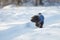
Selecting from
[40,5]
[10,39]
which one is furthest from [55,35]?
[40,5]

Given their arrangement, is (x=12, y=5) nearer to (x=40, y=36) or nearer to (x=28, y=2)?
(x=28, y=2)

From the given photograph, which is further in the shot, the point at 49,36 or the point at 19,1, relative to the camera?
the point at 19,1

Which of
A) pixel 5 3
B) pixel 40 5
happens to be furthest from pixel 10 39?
pixel 5 3

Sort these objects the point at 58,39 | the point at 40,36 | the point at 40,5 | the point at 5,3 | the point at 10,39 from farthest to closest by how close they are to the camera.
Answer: the point at 5,3 < the point at 40,5 < the point at 10,39 < the point at 40,36 < the point at 58,39

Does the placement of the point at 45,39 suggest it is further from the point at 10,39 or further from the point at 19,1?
the point at 19,1

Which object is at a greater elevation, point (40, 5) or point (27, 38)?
point (27, 38)

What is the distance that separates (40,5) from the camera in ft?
123

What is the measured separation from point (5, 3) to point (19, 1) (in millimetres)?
2618

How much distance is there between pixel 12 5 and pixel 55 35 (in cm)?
2780

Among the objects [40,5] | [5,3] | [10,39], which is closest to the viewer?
[10,39]

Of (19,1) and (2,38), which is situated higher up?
(2,38)

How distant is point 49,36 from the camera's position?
10.4 m

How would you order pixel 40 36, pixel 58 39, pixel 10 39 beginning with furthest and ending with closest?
pixel 10 39 < pixel 40 36 < pixel 58 39

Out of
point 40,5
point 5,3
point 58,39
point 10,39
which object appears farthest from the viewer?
point 5,3
